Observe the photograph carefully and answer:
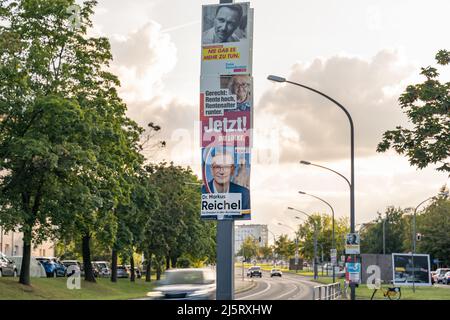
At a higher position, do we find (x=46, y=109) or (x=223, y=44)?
(x=46, y=109)

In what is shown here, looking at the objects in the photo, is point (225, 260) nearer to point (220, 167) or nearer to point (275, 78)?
point (220, 167)

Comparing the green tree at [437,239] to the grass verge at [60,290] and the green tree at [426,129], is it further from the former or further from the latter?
the green tree at [426,129]

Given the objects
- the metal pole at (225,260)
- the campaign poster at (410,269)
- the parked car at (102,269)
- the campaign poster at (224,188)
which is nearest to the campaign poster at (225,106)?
the campaign poster at (224,188)

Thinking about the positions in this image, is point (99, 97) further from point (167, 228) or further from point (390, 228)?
point (390, 228)

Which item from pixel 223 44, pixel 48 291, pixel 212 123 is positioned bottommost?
pixel 48 291

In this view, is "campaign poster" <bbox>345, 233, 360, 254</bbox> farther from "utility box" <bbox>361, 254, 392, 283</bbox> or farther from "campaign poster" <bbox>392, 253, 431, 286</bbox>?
"utility box" <bbox>361, 254, 392, 283</bbox>

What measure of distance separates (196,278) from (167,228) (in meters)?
47.8

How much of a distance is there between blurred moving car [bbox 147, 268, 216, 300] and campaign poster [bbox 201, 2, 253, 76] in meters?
10.2

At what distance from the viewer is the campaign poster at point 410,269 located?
6053cm

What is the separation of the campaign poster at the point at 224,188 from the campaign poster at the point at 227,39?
172 cm

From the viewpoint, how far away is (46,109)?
39.7 metres
